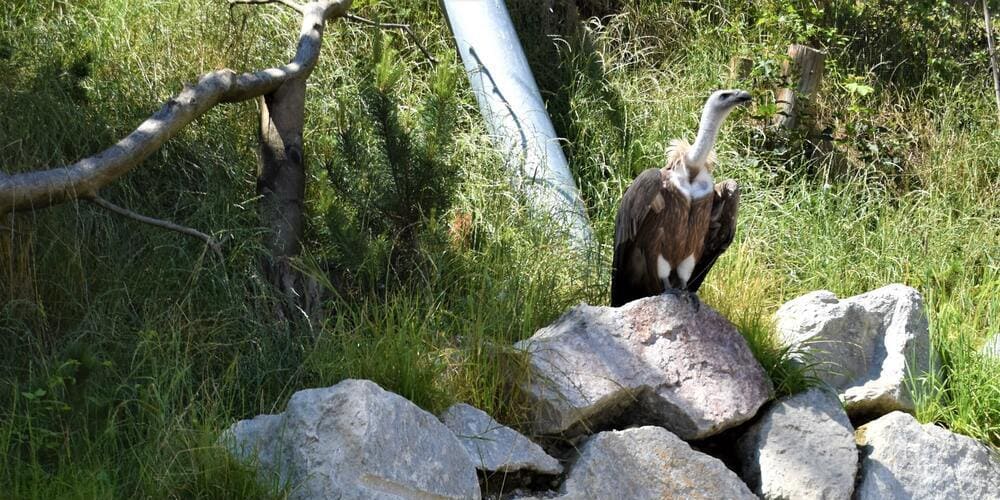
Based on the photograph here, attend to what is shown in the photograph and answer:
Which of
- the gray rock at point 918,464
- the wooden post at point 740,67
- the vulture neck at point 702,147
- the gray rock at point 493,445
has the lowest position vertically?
the gray rock at point 918,464

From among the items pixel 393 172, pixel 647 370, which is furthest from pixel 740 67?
pixel 647 370

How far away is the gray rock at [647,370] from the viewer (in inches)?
182

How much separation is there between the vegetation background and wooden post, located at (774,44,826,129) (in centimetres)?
10

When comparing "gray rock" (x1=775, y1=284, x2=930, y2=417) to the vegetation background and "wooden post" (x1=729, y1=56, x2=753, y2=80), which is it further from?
"wooden post" (x1=729, y1=56, x2=753, y2=80)

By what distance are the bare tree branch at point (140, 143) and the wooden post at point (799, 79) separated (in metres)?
3.29

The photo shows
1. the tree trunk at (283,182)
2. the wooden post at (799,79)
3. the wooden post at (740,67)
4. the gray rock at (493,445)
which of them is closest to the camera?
the gray rock at (493,445)

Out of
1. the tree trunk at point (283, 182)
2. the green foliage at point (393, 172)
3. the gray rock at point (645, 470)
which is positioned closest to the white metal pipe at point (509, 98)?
the green foliage at point (393, 172)

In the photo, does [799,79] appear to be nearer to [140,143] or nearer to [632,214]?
[632,214]

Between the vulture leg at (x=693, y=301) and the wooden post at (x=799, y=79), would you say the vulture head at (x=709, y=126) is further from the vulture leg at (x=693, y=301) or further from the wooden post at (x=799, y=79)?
the wooden post at (x=799, y=79)

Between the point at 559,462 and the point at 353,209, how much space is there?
1.57 meters

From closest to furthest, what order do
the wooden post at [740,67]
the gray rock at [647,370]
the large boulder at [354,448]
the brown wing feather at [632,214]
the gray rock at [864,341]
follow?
the large boulder at [354,448], the gray rock at [647,370], the brown wing feather at [632,214], the gray rock at [864,341], the wooden post at [740,67]

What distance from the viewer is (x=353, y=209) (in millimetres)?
5453

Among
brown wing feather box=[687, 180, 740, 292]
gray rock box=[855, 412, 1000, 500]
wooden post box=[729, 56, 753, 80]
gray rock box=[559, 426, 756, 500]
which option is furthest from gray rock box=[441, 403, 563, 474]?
wooden post box=[729, 56, 753, 80]

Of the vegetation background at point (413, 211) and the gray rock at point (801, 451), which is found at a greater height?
the vegetation background at point (413, 211)
